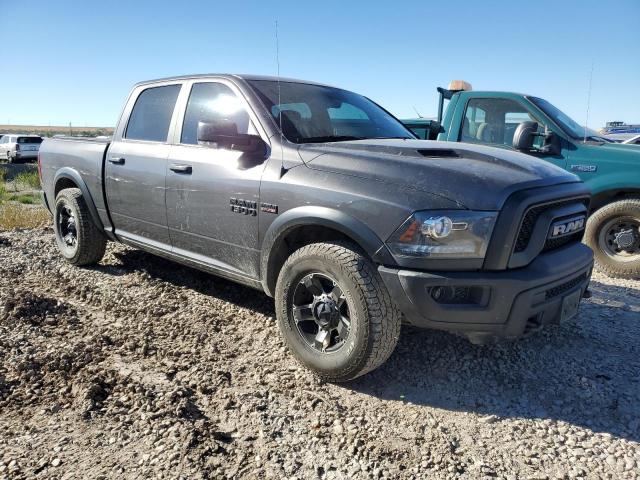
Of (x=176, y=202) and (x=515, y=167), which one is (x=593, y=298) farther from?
(x=176, y=202)

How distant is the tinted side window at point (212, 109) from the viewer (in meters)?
3.51

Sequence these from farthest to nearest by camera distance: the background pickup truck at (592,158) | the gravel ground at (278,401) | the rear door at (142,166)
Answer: the background pickup truck at (592,158) < the rear door at (142,166) < the gravel ground at (278,401)

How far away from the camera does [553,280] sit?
8.48 feet

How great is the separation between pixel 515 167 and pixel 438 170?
0.54 m

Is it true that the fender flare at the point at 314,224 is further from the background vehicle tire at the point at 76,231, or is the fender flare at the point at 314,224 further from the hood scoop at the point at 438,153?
the background vehicle tire at the point at 76,231

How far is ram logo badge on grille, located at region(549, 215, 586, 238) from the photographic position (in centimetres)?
273

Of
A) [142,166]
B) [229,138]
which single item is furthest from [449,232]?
[142,166]

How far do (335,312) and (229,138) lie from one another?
1.28m

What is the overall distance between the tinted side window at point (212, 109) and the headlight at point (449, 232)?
58.8 inches

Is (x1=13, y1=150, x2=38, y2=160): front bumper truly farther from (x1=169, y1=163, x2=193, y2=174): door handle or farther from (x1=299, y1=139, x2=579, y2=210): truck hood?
(x1=299, y1=139, x2=579, y2=210): truck hood

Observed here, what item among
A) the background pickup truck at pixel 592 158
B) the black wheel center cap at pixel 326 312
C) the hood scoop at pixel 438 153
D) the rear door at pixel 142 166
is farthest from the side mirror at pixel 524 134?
the rear door at pixel 142 166

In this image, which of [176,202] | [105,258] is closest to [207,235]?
[176,202]

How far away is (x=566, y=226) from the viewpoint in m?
2.84

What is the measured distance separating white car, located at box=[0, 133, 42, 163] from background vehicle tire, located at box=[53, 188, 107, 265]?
75.1 feet
